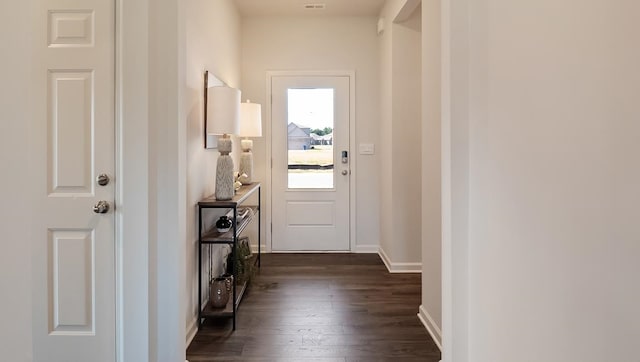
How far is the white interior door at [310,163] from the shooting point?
4.66 metres

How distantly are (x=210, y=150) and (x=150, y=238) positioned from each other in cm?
129

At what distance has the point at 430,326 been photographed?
2.59 meters

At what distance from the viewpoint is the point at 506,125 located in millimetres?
1470

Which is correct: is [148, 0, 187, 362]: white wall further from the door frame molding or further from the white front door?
the door frame molding

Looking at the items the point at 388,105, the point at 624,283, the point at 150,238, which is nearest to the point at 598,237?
the point at 624,283

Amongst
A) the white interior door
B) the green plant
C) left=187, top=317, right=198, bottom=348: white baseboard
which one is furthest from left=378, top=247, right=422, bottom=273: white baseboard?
left=187, top=317, right=198, bottom=348: white baseboard

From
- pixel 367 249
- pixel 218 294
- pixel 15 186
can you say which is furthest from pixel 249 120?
pixel 15 186

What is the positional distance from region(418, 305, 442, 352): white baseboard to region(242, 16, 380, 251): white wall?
7.27 feet

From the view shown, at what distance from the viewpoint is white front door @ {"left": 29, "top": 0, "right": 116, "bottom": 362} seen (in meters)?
1.95

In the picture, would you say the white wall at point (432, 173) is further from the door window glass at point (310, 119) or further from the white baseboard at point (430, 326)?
the door window glass at point (310, 119)

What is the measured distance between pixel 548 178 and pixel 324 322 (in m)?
1.98

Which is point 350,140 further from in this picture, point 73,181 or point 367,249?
point 73,181

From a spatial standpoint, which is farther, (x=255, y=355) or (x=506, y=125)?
(x=255, y=355)

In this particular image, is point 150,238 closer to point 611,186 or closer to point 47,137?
point 47,137
